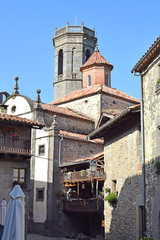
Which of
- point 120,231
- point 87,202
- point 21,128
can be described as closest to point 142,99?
point 120,231

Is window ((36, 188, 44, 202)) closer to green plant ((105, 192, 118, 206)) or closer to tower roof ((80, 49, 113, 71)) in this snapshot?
green plant ((105, 192, 118, 206))

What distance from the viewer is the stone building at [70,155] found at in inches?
1023

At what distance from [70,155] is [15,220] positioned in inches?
773

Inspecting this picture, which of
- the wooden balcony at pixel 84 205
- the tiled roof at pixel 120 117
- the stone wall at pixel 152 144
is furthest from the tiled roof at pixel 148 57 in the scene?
the wooden balcony at pixel 84 205

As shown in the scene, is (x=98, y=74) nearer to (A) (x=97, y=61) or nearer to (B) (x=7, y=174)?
(A) (x=97, y=61)

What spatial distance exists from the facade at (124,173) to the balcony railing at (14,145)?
476 cm

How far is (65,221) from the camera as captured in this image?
27.7 meters

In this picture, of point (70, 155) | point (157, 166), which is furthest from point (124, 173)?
point (70, 155)

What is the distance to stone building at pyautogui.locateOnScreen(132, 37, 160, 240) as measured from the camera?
40.9ft

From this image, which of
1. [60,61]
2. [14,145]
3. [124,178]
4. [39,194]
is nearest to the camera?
[124,178]

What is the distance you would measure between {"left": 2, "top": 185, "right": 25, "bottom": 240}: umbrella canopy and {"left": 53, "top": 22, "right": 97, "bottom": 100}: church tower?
32366mm

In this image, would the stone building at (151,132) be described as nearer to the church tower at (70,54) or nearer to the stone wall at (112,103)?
the stone wall at (112,103)

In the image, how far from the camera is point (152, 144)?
13148 mm

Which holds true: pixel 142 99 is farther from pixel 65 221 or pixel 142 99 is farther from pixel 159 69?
pixel 65 221
